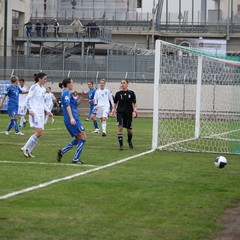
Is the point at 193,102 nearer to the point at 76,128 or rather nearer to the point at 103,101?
the point at 103,101

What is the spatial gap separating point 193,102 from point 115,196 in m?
26.6

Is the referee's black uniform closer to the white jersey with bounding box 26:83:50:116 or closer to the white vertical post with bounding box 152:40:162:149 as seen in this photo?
the white vertical post with bounding box 152:40:162:149

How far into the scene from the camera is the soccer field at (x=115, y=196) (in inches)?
338

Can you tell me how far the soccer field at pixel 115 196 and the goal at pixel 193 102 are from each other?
2857 mm

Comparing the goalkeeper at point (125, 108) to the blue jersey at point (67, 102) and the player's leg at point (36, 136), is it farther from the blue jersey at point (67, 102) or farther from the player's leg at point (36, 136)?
the blue jersey at point (67, 102)

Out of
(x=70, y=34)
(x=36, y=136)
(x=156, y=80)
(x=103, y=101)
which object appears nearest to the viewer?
(x=36, y=136)

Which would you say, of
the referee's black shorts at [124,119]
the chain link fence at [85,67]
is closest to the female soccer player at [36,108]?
the referee's black shorts at [124,119]

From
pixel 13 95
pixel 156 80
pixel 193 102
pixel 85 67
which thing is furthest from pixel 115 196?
pixel 85 67

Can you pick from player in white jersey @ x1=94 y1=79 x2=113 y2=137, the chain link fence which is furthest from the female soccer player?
the chain link fence

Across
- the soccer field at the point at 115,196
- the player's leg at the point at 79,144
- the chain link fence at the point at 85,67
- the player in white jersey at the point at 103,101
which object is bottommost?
the soccer field at the point at 115,196

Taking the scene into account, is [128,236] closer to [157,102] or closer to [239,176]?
[239,176]

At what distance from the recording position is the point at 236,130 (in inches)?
1032

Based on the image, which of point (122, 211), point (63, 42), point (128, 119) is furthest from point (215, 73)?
point (63, 42)

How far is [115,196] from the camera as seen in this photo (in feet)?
36.3
